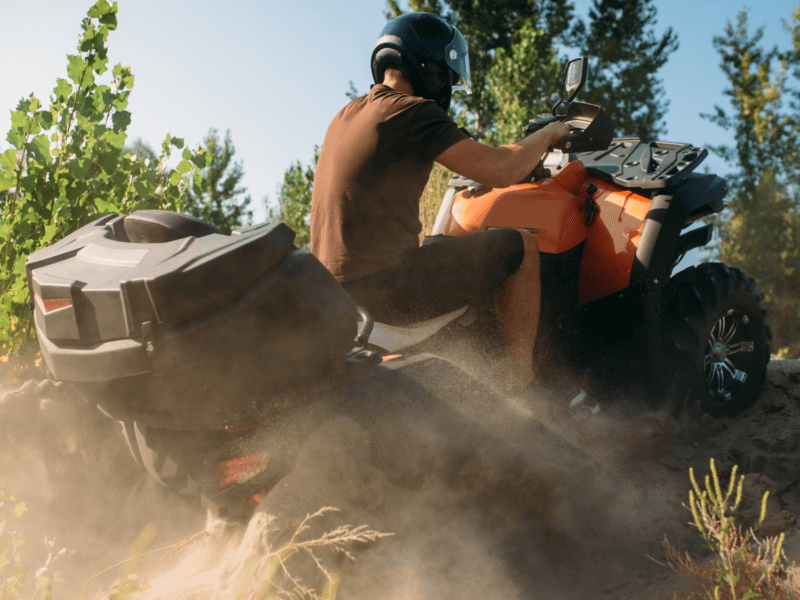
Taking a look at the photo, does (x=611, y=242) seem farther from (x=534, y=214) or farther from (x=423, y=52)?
(x=423, y=52)

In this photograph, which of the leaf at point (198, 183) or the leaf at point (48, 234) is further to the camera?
the leaf at point (198, 183)

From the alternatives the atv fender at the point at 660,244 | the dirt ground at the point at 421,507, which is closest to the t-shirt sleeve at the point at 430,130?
the dirt ground at the point at 421,507

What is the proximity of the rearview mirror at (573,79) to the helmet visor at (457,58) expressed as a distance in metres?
0.46

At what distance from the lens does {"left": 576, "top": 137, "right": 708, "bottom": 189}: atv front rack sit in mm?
2804

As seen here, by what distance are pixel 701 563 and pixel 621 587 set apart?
1.29ft

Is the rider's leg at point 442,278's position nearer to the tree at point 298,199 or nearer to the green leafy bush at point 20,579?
the green leafy bush at point 20,579

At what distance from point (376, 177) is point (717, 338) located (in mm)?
2224

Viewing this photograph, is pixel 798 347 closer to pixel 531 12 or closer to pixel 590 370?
pixel 531 12

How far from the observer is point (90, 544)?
2240 millimetres

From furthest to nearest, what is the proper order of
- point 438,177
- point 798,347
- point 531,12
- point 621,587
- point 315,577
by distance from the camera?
point 531,12, point 798,347, point 438,177, point 621,587, point 315,577

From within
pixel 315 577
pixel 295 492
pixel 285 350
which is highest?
pixel 285 350

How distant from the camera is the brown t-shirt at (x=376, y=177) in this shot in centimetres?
214

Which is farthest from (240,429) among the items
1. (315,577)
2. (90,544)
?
(90,544)

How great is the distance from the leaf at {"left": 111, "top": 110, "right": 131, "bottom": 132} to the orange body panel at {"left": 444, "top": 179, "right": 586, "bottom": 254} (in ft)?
6.22
